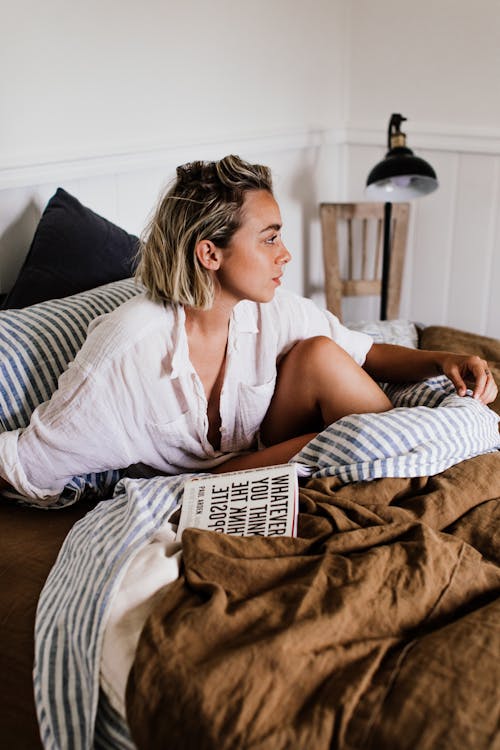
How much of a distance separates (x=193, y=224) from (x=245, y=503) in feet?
1.68

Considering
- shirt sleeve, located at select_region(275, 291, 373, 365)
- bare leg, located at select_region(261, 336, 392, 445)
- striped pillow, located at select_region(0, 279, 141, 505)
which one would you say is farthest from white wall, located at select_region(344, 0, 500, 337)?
striped pillow, located at select_region(0, 279, 141, 505)

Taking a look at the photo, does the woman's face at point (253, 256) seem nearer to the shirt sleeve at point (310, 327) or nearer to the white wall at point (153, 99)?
the shirt sleeve at point (310, 327)

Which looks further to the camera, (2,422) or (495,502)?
(2,422)

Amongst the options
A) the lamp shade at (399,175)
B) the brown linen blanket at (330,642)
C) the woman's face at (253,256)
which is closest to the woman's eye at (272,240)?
the woman's face at (253,256)

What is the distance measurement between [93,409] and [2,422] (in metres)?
0.18

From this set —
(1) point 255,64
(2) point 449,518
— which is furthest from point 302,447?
(1) point 255,64

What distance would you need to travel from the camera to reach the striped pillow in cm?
140

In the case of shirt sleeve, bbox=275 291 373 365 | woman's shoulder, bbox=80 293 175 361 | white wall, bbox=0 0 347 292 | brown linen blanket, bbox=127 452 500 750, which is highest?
white wall, bbox=0 0 347 292

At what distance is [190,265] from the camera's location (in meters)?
1.42

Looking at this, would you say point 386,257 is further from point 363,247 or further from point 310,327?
point 310,327

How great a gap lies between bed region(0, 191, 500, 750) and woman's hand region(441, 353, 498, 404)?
60 millimetres

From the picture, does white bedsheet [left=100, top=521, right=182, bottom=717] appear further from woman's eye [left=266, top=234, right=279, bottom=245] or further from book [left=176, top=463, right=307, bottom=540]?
woman's eye [left=266, top=234, right=279, bottom=245]

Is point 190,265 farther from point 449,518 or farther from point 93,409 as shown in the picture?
point 449,518

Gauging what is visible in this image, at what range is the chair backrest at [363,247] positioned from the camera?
9.04 ft
